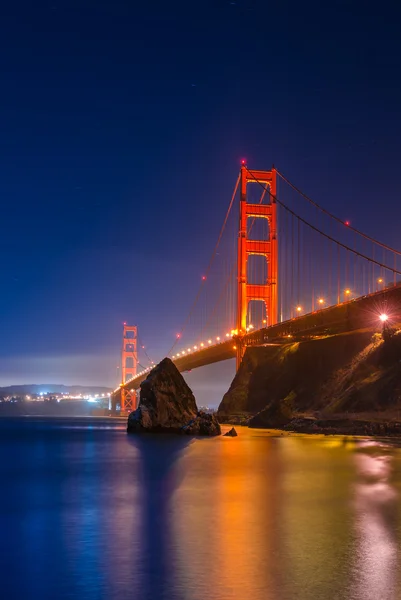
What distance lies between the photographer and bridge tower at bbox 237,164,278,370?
73188 millimetres

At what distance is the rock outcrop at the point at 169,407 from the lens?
48.5 m

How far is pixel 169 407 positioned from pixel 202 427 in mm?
2930

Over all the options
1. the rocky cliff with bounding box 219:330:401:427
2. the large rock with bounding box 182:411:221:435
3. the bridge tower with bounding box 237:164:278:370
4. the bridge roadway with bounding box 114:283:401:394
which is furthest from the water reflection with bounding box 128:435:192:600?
the bridge tower with bounding box 237:164:278:370

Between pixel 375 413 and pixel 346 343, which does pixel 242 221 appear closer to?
pixel 346 343

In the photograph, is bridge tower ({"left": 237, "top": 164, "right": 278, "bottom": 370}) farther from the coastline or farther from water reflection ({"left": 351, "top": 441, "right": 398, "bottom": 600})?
water reflection ({"left": 351, "top": 441, "right": 398, "bottom": 600})

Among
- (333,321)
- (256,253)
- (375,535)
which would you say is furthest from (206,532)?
(256,253)

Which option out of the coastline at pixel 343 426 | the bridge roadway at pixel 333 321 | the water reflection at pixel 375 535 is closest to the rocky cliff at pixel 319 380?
the coastline at pixel 343 426

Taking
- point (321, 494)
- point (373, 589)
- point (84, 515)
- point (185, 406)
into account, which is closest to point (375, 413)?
point (185, 406)

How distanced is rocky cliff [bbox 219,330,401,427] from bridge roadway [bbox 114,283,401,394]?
231cm

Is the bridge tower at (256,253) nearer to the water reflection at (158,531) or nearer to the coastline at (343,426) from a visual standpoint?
the coastline at (343,426)

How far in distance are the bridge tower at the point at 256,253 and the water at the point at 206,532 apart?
152ft

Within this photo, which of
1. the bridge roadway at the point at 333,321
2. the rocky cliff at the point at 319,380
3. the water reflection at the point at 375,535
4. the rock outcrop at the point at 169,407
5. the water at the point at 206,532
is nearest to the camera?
the water reflection at the point at 375,535

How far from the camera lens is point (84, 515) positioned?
15234mm

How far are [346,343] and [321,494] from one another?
4985 cm
